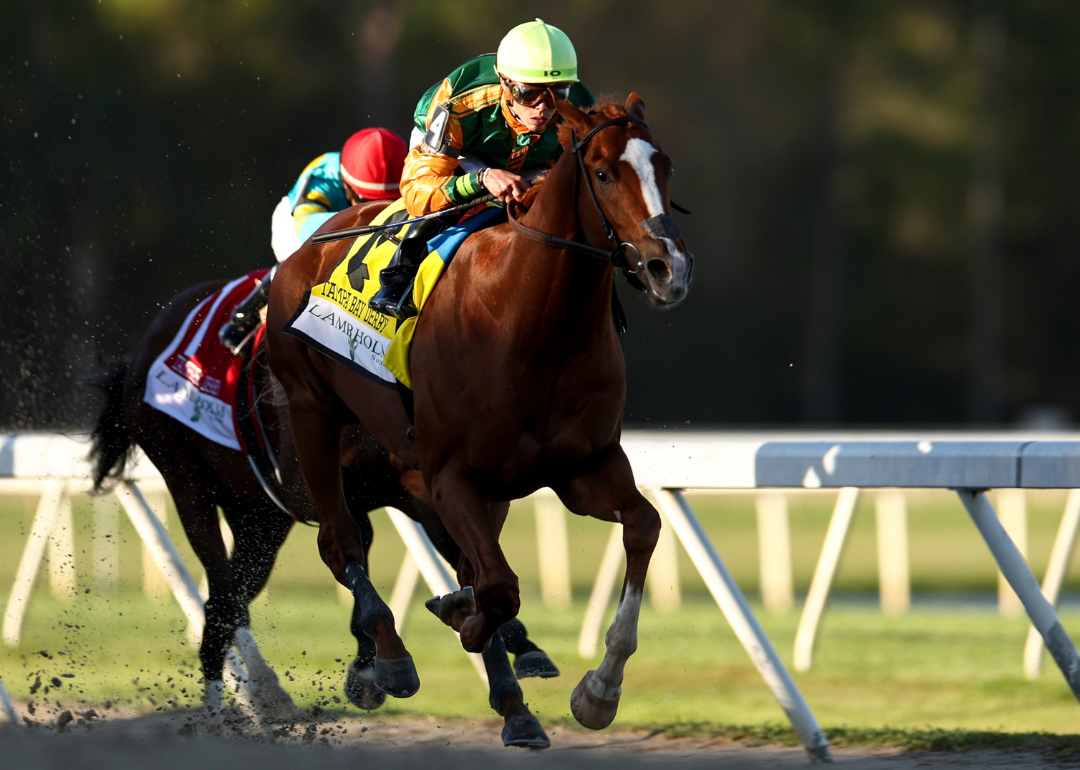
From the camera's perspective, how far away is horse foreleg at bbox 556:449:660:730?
11.6 feet

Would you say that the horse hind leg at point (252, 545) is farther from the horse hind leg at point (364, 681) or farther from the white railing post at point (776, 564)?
the white railing post at point (776, 564)

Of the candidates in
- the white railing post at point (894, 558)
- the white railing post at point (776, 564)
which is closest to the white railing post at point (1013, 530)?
the white railing post at point (894, 558)

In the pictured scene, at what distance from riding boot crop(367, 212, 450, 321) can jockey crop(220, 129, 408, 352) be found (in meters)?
1.02

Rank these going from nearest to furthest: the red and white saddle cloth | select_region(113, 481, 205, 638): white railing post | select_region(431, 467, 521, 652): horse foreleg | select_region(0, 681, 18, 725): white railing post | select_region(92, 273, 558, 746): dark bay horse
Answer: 1. select_region(431, 467, 521, 652): horse foreleg
2. select_region(92, 273, 558, 746): dark bay horse
3. select_region(0, 681, 18, 725): white railing post
4. the red and white saddle cloth
5. select_region(113, 481, 205, 638): white railing post

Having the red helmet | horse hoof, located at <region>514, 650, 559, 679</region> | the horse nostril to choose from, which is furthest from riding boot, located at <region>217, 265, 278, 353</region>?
the horse nostril

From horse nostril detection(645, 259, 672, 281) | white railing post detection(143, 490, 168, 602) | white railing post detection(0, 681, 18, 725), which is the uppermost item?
horse nostril detection(645, 259, 672, 281)

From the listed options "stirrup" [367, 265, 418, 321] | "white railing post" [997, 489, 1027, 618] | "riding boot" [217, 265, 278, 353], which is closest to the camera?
"stirrup" [367, 265, 418, 321]

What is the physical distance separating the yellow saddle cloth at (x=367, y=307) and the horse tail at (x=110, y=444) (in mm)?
1516

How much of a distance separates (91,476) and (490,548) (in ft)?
8.41

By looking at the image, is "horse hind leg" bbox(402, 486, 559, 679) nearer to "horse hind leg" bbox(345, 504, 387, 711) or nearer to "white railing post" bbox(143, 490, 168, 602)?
"horse hind leg" bbox(345, 504, 387, 711)

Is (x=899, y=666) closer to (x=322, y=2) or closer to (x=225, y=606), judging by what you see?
(x=225, y=606)

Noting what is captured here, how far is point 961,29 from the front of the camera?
73.3 feet

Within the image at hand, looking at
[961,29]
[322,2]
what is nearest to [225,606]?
[322,2]

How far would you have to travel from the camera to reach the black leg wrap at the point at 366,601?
4109 millimetres
